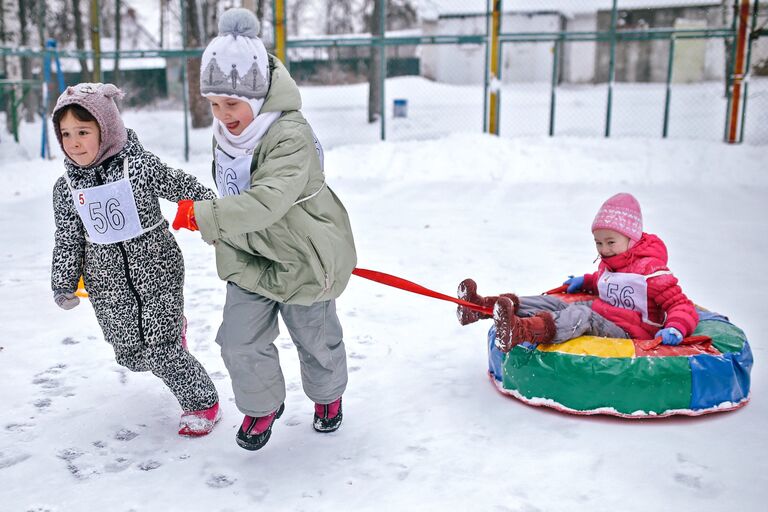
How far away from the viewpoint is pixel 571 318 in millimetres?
3176

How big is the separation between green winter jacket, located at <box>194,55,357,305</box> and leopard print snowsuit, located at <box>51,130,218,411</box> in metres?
0.35

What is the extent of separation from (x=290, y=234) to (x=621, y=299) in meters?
1.66

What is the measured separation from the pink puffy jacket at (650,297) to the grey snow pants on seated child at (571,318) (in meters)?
0.06

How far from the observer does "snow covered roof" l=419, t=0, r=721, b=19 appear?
17.3 m

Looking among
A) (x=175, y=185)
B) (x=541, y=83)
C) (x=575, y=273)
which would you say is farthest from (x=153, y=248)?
(x=541, y=83)

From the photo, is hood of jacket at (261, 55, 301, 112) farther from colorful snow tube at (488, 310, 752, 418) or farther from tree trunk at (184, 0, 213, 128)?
tree trunk at (184, 0, 213, 128)

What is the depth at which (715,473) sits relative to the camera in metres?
2.60

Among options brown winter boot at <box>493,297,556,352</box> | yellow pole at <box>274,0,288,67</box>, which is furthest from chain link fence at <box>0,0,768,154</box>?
brown winter boot at <box>493,297,556,352</box>

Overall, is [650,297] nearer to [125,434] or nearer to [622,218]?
[622,218]

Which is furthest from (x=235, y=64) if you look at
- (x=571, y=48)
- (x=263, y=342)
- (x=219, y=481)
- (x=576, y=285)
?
(x=571, y=48)

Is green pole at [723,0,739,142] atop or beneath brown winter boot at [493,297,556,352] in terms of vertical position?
atop

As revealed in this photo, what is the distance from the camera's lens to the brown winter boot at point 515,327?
2.99 metres

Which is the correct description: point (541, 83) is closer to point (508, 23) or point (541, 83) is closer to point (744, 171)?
point (508, 23)

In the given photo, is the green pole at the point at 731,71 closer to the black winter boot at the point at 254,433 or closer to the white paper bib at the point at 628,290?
the white paper bib at the point at 628,290
